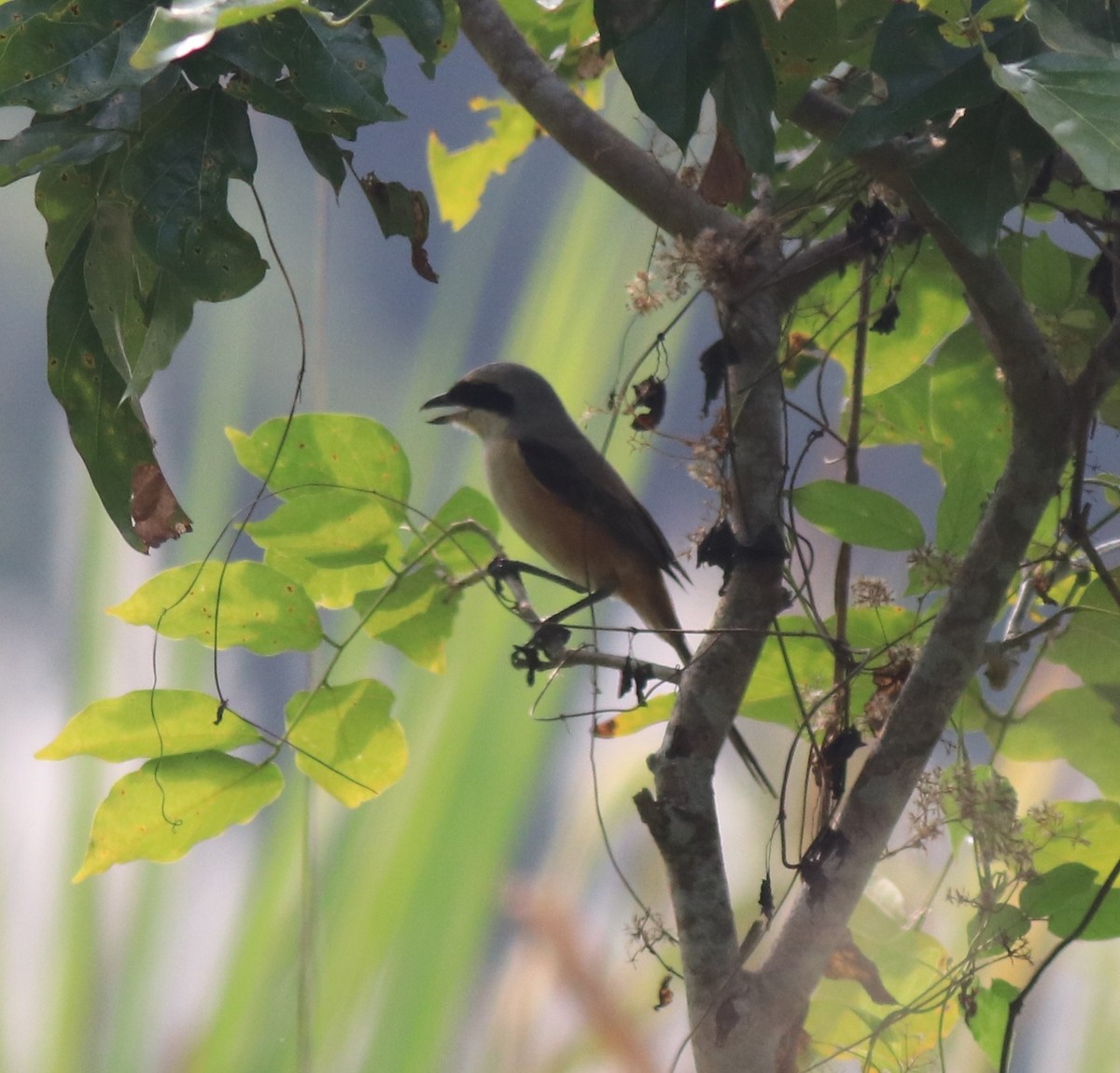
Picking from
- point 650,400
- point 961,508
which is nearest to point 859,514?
point 961,508

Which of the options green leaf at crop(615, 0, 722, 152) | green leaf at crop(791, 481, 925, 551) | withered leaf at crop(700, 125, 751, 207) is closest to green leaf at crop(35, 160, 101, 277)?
green leaf at crop(615, 0, 722, 152)

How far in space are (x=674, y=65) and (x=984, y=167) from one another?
0.20m

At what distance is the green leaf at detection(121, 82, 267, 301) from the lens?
0.76 meters

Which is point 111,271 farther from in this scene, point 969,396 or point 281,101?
point 969,396

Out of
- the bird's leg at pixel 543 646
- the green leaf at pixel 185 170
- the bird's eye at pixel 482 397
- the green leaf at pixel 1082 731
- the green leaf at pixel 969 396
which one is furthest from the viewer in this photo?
the bird's eye at pixel 482 397

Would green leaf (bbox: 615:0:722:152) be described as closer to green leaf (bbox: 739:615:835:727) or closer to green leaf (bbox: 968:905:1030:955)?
green leaf (bbox: 739:615:835:727)

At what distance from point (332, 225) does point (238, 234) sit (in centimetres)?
138

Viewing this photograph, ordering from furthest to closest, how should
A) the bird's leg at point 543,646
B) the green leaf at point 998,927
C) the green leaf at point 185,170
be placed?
the bird's leg at point 543,646 → the green leaf at point 998,927 → the green leaf at point 185,170

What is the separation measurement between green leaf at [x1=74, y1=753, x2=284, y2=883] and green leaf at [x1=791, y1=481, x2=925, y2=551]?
0.55 metres

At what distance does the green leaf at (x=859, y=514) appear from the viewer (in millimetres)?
1067

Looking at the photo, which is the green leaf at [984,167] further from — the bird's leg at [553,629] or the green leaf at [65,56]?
the bird's leg at [553,629]

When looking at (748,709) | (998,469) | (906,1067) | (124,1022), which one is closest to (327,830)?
(124,1022)

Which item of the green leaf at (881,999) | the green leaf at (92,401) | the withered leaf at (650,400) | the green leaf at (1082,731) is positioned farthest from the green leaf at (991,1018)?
the green leaf at (92,401)

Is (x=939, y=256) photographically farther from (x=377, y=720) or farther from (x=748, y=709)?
(x=377, y=720)
